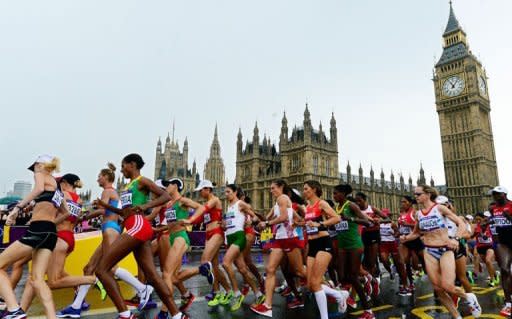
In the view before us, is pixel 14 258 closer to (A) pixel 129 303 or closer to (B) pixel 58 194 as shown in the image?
(B) pixel 58 194

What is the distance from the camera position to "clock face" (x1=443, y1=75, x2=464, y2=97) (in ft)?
240

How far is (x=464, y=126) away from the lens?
72.9 m

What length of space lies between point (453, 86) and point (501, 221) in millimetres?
78331

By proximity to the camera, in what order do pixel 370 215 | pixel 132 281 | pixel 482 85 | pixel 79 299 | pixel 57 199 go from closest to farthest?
1. pixel 57 199
2. pixel 132 281
3. pixel 79 299
4. pixel 370 215
5. pixel 482 85

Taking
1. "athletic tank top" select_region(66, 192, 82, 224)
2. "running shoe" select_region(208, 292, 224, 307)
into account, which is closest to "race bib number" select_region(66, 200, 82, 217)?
"athletic tank top" select_region(66, 192, 82, 224)

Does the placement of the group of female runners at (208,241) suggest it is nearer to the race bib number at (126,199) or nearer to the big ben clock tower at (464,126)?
the race bib number at (126,199)

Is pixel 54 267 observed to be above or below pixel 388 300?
above

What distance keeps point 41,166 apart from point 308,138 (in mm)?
49013

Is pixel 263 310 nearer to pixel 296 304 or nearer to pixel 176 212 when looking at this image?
pixel 296 304

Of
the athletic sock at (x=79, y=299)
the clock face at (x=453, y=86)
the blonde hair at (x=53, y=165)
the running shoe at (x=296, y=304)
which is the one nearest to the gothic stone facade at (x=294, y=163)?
the clock face at (x=453, y=86)

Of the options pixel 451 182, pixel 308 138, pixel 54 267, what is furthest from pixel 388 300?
pixel 451 182

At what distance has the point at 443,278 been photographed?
5.50 meters

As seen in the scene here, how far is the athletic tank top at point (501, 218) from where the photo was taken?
6522 mm

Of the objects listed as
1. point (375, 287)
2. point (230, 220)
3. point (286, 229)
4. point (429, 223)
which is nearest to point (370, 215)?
point (375, 287)
